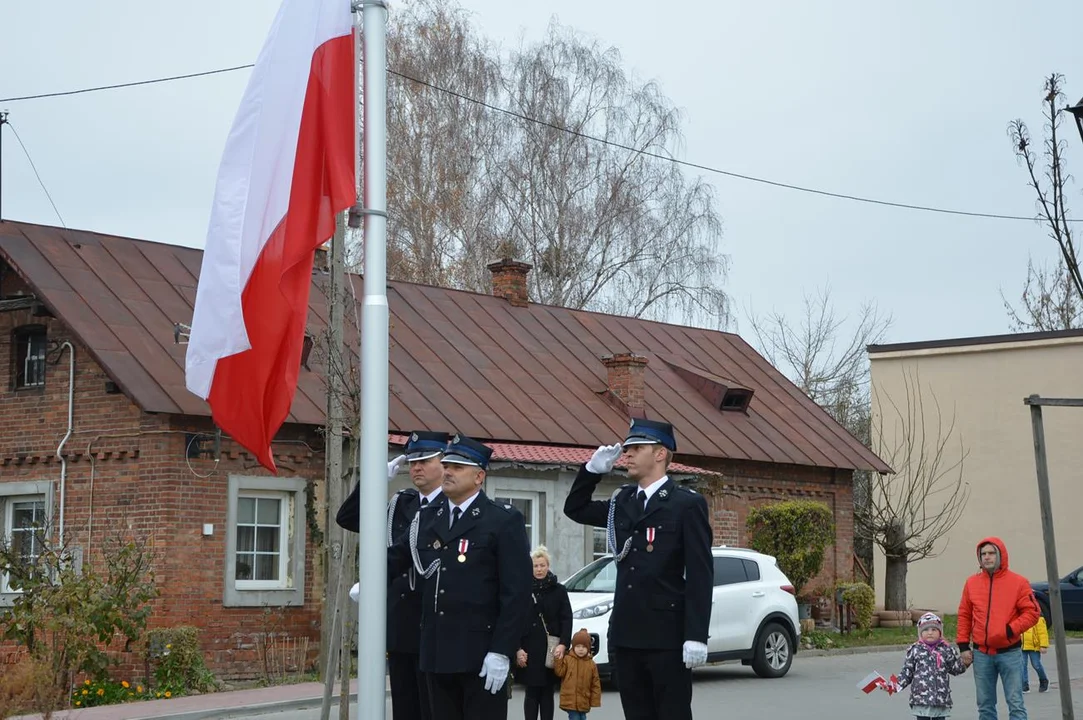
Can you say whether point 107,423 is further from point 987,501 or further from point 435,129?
point 987,501

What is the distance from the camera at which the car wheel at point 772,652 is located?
1894 cm

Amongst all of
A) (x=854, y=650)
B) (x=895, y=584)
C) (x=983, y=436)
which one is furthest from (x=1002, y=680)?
(x=983, y=436)

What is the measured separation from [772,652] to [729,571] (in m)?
1.27

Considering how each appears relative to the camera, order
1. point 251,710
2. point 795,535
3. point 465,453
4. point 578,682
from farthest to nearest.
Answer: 1. point 795,535
2. point 251,710
3. point 578,682
4. point 465,453

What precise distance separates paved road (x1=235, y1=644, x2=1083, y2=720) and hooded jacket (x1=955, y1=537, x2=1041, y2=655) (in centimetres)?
300

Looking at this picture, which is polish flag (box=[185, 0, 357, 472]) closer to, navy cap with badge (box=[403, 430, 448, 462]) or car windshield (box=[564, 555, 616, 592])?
navy cap with badge (box=[403, 430, 448, 462])

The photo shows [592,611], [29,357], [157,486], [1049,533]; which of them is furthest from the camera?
[29,357]

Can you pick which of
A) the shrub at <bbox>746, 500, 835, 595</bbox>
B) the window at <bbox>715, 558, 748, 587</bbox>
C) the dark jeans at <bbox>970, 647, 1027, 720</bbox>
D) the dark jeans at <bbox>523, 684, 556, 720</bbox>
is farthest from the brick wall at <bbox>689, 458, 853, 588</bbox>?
the dark jeans at <bbox>523, 684, 556, 720</bbox>

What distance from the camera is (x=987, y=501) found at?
35.3m

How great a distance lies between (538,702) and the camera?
454 inches

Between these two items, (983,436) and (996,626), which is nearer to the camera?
(996,626)

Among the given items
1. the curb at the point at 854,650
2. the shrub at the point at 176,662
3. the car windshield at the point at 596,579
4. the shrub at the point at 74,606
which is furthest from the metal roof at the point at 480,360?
the car windshield at the point at 596,579

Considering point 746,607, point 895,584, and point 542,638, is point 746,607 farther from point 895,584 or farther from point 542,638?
point 895,584

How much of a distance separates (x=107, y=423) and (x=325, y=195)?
45.3 ft
